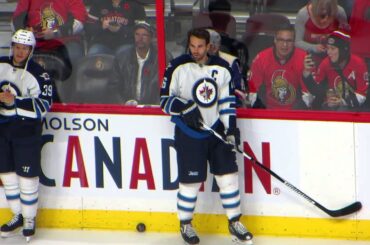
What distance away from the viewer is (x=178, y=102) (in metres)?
6.66

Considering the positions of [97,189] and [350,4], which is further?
[97,189]

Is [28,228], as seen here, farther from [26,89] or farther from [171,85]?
[171,85]

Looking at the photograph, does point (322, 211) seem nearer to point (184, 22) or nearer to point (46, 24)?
point (184, 22)

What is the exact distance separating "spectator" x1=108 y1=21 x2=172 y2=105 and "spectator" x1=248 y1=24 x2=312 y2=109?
0.56 m

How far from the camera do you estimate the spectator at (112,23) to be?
22.9 feet

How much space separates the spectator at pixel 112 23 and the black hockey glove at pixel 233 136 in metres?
0.89

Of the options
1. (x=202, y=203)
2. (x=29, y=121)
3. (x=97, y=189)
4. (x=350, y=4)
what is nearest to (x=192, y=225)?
(x=202, y=203)

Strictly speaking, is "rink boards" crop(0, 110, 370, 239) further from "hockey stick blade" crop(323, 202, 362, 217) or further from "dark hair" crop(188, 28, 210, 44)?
"dark hair" crop(188, 28, 210, 44)

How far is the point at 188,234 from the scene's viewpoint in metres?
6.84

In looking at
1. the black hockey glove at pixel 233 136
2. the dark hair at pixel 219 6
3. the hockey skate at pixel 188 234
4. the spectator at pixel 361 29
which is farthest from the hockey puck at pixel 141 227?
the spectator at pixel 361 29

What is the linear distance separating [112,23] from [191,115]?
2.76 ft

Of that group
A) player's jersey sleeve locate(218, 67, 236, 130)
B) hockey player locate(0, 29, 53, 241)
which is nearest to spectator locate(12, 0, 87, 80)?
hockey player locate(0, 29, 53, 241)

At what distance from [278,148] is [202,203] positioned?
1.97 ft

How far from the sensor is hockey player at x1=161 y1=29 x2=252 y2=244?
265 inches
